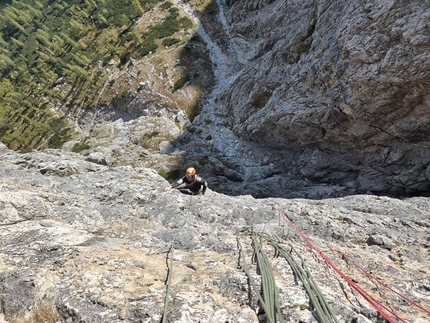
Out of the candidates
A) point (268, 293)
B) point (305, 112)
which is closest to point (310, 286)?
point (268, 293)

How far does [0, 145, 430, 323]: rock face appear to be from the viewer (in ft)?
24.3

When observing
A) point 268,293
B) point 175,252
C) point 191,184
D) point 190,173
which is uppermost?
point 190,173

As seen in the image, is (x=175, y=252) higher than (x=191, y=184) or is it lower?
lower

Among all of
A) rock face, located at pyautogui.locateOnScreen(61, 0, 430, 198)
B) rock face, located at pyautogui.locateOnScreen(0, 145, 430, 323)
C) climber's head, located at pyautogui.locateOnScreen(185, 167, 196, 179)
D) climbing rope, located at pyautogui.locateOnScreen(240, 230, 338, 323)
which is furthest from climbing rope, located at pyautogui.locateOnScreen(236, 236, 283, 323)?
rock face, located at pyautogui.locateOnScreen(61, 0, 430, 198)

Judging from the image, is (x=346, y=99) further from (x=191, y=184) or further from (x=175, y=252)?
(x=175, y=252)

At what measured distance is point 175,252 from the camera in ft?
36.3

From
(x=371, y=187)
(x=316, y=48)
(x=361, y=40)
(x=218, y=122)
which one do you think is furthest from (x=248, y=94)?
(x=371, y=187)

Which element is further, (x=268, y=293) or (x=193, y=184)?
(x=193, y=184)

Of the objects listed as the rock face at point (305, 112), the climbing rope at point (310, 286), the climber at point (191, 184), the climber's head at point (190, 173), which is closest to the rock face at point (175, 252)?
the climbing rope at point (310, 286)

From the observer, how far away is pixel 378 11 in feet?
94.3

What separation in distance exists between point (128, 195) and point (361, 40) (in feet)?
106

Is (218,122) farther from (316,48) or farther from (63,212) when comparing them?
(63,212)

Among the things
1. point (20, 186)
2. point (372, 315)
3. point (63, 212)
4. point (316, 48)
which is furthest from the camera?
point (316, 48)

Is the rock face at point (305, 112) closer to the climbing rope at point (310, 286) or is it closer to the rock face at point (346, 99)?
the rock face at point (346, 99)
